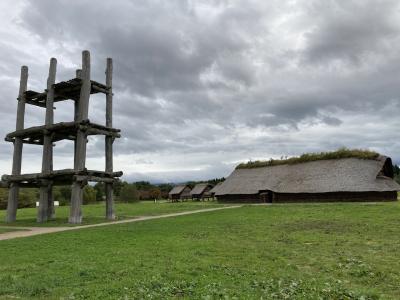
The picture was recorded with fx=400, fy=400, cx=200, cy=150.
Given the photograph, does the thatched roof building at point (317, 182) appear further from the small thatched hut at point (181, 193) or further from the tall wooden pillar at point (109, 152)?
the small thatched hut at point (181, 193)

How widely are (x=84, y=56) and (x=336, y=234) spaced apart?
2074cm

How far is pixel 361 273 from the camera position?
9.46m

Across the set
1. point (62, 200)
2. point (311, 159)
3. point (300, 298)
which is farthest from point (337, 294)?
point (62, 200)

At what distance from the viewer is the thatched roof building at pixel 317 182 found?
42125 millimetres

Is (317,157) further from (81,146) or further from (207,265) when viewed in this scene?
(207,265)

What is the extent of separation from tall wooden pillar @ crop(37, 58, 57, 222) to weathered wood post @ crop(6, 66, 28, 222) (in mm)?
2493

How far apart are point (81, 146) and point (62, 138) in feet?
19.8

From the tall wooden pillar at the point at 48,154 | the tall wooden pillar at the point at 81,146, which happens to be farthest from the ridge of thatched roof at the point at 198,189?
the tall wooden pillar at the point at 81,146

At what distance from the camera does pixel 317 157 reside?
167 ft

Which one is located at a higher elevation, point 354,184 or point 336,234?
point 354,184

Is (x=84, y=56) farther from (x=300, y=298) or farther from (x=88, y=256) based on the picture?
(x=300, y=298)

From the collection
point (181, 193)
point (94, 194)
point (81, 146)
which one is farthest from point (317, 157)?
point (94, 194)

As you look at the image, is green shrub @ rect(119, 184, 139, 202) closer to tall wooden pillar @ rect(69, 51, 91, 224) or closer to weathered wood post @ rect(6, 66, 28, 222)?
weathered wood post @ rect(6, 66, 28, 222)

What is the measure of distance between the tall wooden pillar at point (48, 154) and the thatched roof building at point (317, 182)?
27.7 metres
